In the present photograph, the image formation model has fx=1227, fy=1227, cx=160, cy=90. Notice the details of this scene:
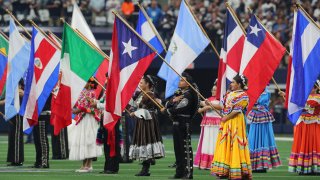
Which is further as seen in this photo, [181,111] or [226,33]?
[226,33]

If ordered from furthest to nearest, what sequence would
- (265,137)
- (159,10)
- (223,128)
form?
(159,10) < (265,137) < (223,128)

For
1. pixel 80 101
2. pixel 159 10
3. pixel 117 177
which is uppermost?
pixel 159 10

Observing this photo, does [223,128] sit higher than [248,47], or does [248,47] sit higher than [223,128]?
[248,47]

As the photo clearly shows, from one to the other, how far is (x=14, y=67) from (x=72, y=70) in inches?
122

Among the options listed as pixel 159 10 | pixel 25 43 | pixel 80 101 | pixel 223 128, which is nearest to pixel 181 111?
pixel 223 128

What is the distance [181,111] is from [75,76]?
2.30 metres

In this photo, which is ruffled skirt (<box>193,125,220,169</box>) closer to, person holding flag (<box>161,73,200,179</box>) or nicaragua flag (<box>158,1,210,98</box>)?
nicaragua flag (<box>158,1,210,98</box>)

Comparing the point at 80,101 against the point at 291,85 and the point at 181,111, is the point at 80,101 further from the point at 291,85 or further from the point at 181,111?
the point at 291,85

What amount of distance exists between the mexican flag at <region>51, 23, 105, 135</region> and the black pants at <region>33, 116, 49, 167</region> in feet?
5.78

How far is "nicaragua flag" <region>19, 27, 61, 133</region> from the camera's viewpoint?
79.6 feet

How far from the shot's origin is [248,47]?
23.0 meters

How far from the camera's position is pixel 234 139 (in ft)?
68.9

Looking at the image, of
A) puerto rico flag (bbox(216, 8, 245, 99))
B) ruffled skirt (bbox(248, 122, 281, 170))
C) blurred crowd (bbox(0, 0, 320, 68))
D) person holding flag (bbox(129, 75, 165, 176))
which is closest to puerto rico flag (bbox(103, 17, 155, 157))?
person holding flag (bbox(129, 75, 165, 176))

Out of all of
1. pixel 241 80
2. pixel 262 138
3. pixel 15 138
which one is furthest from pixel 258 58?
pixel 15 138
